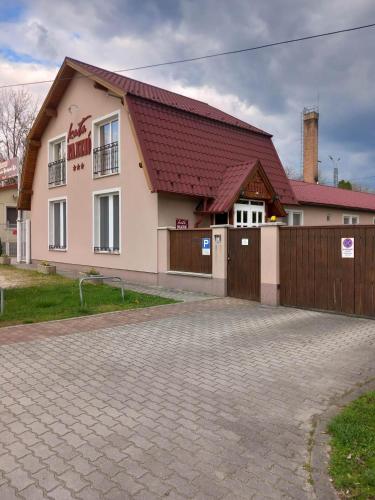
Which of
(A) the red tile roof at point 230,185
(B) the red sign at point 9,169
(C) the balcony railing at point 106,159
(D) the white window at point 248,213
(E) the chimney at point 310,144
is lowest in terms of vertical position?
(D) the white window at point 248,213

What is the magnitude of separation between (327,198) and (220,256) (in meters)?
12.0

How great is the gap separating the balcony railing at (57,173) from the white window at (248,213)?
27.1 ft

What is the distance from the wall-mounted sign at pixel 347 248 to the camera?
870 centimetres

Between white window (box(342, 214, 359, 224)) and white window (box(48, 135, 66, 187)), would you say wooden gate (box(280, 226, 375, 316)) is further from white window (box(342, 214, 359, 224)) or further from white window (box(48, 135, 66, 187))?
white window (box(342, 214, 359, 224))

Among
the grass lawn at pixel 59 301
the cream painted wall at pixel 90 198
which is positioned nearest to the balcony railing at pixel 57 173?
the cream painted wall at pixel 90 198

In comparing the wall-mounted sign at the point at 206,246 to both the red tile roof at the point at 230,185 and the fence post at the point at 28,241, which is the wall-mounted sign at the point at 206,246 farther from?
the fence post at the point at 28,241

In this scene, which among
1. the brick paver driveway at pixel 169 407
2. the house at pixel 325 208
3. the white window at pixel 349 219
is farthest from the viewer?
the white window at pixel 349 219

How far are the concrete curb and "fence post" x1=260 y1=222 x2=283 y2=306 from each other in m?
5.04

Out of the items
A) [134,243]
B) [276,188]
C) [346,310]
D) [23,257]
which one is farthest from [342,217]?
[23,257]

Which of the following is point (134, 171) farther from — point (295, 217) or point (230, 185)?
point (295, 217)

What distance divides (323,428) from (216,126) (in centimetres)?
1335

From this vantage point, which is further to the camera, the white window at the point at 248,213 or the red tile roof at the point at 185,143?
the white window at the point at 248,213

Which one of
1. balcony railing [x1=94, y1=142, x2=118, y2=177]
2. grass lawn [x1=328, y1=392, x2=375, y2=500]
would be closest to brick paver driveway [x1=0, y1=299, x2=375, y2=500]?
grass lawn [x1=328, y1=392, x2=375, y2=500]

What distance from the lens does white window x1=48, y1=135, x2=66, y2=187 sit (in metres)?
18.3
